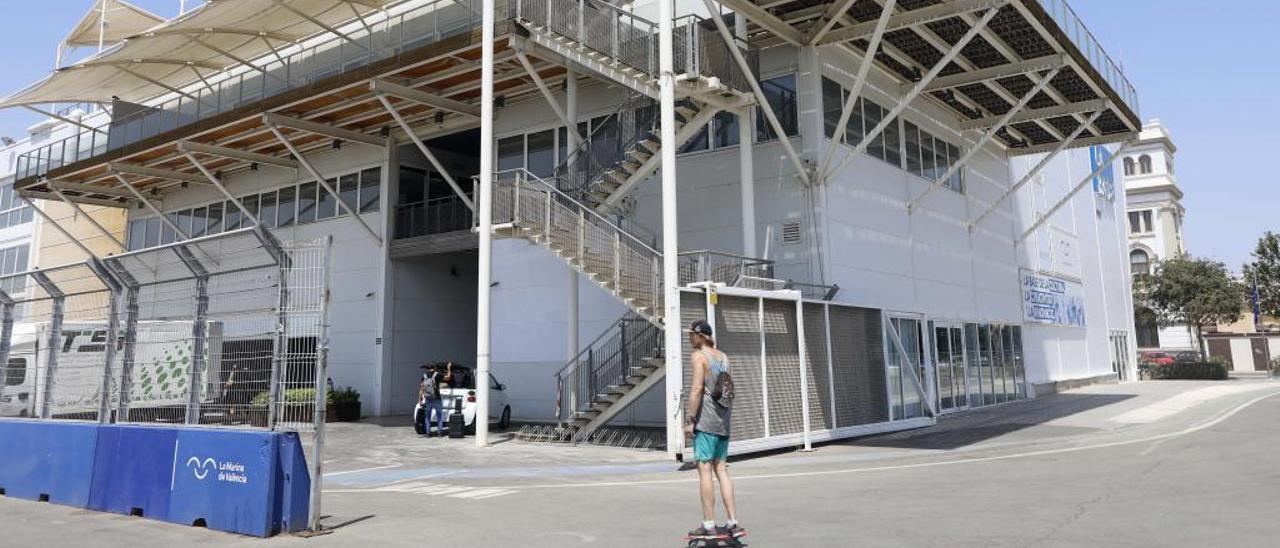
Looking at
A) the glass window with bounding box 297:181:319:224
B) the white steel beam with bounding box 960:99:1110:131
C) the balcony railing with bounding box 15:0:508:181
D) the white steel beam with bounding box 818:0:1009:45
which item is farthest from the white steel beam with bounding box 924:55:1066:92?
the glass window with bounding box 297:181:319:224

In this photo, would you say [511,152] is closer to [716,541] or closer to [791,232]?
[791,232]

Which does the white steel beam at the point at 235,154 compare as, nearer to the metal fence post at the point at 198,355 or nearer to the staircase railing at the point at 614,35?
the staircase railing at the point at 614,35

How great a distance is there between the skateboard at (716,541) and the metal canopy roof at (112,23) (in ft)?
89.9

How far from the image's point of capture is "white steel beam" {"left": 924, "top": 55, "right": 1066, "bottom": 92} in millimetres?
18484

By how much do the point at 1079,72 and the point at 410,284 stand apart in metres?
18.5

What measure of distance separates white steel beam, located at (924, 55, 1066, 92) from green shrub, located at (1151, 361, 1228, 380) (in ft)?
84.1

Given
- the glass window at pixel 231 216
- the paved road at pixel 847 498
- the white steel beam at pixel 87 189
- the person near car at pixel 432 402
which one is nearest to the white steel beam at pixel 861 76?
the paved road at pixel 847 498

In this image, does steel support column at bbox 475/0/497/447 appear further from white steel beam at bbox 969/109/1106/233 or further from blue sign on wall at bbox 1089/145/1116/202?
blue sign on wall at bbox 1089/145/1116/202

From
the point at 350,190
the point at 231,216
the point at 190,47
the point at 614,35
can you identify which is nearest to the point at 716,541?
the point at 614,35

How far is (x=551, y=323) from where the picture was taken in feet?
65.3

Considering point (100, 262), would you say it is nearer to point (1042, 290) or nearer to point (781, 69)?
point (781, 69)

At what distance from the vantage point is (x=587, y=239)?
14.8 m

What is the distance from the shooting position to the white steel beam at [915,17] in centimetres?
1552

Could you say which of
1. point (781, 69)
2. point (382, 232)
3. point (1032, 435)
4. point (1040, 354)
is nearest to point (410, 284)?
point (382, 232)
